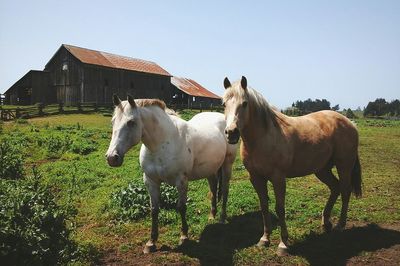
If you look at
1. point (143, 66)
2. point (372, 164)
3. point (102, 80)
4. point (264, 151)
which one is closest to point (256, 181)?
point (264, 151)

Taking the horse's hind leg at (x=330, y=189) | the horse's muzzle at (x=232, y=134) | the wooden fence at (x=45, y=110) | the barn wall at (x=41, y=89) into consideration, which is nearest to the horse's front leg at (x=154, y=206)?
the horse's muzzle at (x=232, y=134)

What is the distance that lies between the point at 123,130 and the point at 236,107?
1.90 metres

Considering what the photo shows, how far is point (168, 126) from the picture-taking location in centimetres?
652

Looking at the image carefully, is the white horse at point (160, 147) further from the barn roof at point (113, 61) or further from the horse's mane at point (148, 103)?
the barn roof at point (113, 61)

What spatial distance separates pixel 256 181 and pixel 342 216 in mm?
2185

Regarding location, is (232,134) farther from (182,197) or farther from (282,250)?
(282,250)

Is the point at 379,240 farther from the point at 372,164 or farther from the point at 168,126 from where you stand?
the point at 372,164

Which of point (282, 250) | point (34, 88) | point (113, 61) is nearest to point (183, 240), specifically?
point (282, 250)

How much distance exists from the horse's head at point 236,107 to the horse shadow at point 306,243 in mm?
2216

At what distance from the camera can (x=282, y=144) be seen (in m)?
6.08

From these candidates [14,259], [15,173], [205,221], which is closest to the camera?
[14,259]

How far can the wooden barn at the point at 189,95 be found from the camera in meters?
53.9

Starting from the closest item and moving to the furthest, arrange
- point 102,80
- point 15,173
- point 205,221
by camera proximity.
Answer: point 205,221 < point 15,173 < point 102,80

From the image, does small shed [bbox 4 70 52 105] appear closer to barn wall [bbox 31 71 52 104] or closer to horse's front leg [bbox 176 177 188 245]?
barn wall [bbox 31 71 52 104]
